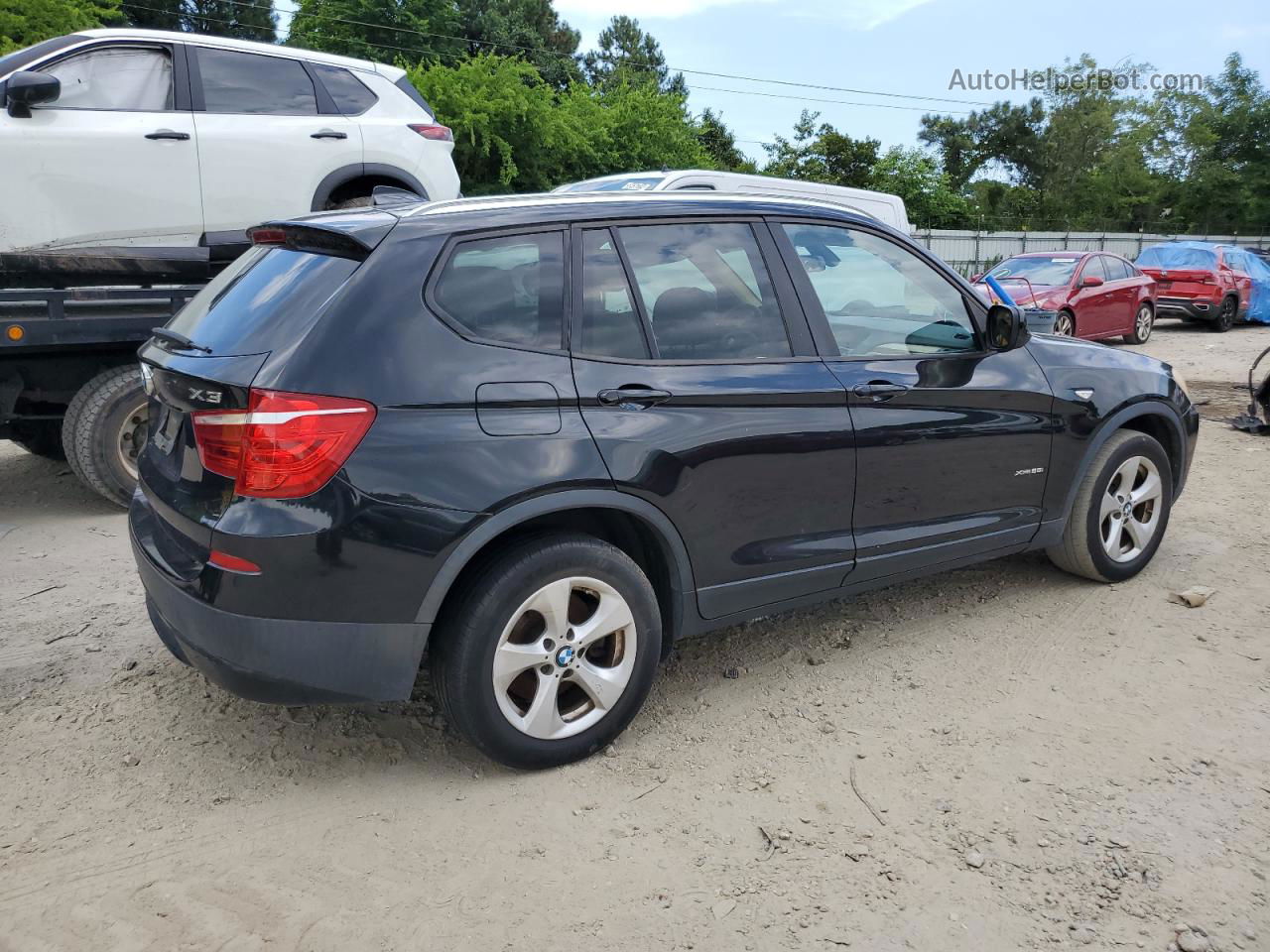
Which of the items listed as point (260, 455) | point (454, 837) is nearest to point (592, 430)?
point (260, 455)

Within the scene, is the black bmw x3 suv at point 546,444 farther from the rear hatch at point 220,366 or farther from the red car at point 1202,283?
the red car at point 1202,283

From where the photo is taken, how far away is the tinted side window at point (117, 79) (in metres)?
6.20

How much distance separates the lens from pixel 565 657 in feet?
10.2

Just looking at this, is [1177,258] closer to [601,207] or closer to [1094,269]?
[1094,269]

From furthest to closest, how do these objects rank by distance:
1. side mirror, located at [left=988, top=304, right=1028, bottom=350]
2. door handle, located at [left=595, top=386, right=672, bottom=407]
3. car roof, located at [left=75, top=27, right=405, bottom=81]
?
car roof, located at [left=75, top=27, right=405, bottom=81] < side mirror, located at [left=988, top=304, right=1028, bottom=350] < door handle, located at [left=595, top=386, right=672, bottom=407]

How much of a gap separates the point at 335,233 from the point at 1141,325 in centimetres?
→ 1562

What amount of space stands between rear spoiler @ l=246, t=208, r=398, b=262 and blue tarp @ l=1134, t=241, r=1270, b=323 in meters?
19.0

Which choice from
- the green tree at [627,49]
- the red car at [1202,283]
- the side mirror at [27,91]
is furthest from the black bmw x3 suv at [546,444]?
the green tree at [627,49]

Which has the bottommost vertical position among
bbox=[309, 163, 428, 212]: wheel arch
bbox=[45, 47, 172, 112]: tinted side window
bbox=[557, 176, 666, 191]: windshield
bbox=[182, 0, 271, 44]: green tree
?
bbox=[309, 163, 428, 212]: wheel arch

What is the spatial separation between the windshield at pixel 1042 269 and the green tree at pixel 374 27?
23805 mm

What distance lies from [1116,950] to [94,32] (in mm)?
7065

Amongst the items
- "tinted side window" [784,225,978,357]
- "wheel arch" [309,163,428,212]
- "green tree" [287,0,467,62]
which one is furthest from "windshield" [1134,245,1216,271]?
"green tree" [287,0,467,62]

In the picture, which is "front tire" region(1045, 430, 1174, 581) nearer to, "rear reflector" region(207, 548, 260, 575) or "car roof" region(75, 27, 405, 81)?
"rear reflector" region(207, 548, 260, 575)

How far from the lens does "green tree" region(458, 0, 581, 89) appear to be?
40719 millimetres
